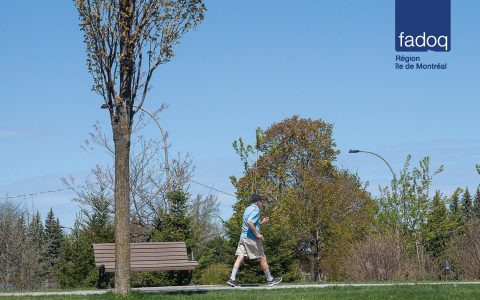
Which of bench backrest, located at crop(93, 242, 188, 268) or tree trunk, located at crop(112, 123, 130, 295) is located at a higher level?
tree trunk, located at crop(112, 123, 130, 295)

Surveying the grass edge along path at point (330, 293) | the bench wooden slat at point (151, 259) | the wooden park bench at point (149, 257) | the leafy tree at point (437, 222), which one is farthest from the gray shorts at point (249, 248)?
the leafy tree at point (437, 222)

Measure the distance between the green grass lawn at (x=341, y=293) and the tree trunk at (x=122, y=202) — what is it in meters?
0.51

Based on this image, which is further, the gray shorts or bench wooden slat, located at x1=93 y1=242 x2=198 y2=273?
bench wooden slat, located at x1=93 y1=242 x2=198 y2=273

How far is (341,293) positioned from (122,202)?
163 inches

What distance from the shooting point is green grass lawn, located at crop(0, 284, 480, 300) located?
1441 cm

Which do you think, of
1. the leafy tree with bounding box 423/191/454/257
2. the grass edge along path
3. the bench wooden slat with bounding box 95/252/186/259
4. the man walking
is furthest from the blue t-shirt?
the leafy tree with bounding box 423/191/454/257

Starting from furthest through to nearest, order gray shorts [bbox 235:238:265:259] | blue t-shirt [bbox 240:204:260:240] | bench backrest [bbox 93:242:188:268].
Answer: bench backrest [bbox 93:242:188:268], gray shorts [bbox 235:238:265:259], blue t-shirt [bbox 240:204:260:240]

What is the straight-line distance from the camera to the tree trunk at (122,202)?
15.6 meters

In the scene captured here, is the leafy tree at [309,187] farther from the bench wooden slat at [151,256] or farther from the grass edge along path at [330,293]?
the grass edge along path at [330,293]

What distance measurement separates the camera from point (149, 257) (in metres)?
21.4

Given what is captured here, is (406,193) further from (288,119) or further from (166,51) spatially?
(166,51)

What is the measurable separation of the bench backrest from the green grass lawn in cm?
494

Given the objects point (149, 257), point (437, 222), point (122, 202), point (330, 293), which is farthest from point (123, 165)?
point (437, 222)

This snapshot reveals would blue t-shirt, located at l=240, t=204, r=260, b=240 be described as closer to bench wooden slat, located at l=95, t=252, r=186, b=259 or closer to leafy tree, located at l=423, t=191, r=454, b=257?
bench wooden slat, located at l=95, t=252, r=186, b=259
